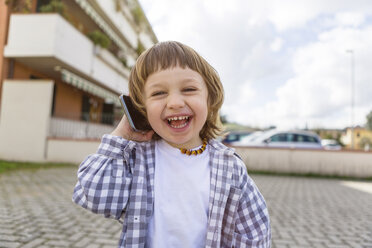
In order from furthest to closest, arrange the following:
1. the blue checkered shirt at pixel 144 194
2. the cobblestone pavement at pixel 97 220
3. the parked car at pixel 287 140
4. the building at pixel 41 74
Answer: the parked car at pixel 287 140
the building at pixel 41 74
the cobblestone pavement at pixel 97 220
the blue checkered shirt at pixel 144 194

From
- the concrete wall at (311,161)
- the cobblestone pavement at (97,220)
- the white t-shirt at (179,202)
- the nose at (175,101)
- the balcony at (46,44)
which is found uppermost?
the balcony at (46,44)

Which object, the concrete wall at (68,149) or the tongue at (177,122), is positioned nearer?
the tongue at (177,122)

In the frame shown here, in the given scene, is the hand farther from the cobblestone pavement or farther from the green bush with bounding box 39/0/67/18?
the green bush with bounding box 39/0/67/18

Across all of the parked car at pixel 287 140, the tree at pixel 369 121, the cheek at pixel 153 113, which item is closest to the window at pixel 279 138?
the parked car at pixel 287 140

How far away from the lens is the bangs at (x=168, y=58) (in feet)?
4.13

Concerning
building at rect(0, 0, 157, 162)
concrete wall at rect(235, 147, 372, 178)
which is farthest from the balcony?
concrete wall at rect(235, 147, 372, 178)

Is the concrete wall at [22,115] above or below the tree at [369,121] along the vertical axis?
below

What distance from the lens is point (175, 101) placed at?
1.17 m

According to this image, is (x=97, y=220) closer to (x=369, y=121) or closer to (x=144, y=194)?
(x=144, y=194)

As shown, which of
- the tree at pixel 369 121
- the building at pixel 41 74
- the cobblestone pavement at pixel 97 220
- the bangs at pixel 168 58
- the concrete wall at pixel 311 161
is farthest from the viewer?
the tree at pixel 369 121

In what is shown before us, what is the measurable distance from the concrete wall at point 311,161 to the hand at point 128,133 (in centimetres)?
947

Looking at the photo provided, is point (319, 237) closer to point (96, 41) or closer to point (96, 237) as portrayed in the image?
point (96, 237)

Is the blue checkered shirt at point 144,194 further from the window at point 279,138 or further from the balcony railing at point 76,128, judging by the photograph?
the window at point 279,138

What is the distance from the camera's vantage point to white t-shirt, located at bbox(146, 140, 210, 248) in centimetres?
118
